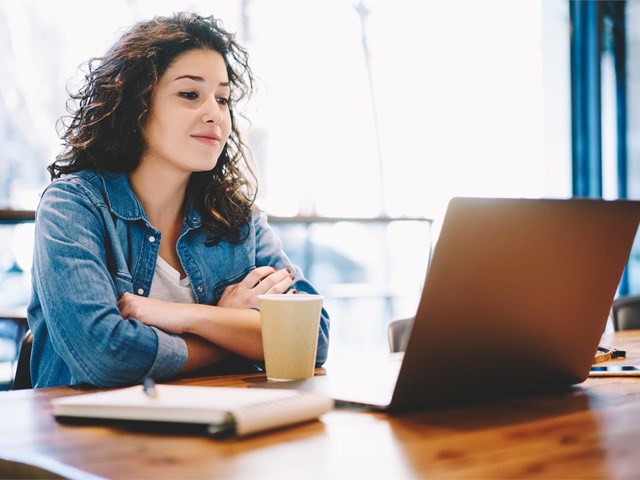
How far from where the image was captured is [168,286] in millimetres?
1521

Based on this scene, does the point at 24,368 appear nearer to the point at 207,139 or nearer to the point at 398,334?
the point at 207,139

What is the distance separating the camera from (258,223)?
5.64 feet

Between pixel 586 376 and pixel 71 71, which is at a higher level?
pixel 71 71

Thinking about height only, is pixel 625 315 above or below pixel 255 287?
below

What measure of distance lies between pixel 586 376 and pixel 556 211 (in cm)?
31

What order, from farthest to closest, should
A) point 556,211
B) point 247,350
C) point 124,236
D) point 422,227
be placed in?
1. point 422,227
2. point 124,236
3. point 247,350
4. point 556,211

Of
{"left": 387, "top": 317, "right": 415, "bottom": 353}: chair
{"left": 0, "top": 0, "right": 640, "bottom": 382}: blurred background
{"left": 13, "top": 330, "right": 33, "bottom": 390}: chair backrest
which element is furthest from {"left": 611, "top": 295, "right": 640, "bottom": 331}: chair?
{"left": 0, "top": 0, "right": 640, "bottom": 382}: blurred background

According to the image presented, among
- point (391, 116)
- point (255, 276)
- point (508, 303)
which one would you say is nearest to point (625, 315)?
point (255, 276)

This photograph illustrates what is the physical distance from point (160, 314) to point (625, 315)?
152 centimetres

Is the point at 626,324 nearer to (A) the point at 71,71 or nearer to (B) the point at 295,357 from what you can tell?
(B) the point at 295,357

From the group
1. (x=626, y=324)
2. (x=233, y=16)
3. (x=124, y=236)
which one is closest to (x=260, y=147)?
(x=233, y=16)

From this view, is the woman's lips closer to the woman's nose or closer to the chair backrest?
the woman's nose

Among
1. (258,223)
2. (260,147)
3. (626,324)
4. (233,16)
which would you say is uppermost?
(233,16)

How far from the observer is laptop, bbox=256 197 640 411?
834 millimetres
